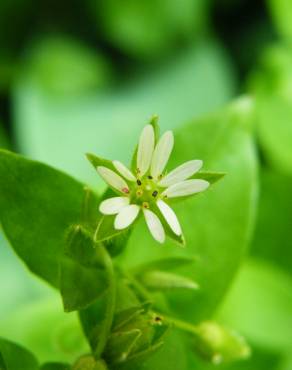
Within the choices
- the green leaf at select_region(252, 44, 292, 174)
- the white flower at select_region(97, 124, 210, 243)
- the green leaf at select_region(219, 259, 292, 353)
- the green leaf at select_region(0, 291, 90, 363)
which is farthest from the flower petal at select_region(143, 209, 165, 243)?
the green leaf at select_region(252, 44, 292, 174)

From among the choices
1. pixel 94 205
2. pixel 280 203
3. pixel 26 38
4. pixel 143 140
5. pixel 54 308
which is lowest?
pixel 54 308

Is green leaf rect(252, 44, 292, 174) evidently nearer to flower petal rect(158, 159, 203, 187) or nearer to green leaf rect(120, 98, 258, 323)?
green leaf rect(120, 98, 258, 323)

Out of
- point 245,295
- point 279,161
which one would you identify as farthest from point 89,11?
point 245,295

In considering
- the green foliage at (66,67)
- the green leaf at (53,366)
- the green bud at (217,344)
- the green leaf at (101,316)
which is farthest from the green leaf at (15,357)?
the green foliage at (66,67)

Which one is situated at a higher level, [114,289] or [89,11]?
[89,11]

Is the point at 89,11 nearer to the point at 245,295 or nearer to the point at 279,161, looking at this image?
the point at 279,161

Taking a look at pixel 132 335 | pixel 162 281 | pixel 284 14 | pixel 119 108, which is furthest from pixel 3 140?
pixel 132 335

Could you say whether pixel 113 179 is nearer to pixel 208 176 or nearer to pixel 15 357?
pixel 208 176
